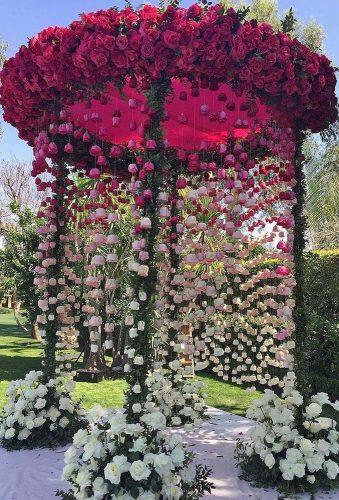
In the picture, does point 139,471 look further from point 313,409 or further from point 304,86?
point 304,86

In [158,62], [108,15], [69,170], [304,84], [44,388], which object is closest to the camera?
[158,62]

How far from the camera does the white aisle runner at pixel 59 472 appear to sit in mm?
4160

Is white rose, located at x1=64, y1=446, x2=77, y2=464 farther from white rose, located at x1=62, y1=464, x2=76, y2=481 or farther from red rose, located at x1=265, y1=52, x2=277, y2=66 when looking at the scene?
red rose, located at x1=265, y1=52, x2=277, y2=66

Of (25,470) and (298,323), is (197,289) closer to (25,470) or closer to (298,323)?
(298,323)

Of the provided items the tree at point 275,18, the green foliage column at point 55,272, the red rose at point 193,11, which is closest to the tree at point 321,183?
the tree at point 275,18

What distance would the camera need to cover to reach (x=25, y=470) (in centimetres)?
468

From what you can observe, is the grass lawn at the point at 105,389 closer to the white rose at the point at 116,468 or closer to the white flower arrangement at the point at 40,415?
the white flower arrangement at the point at 40,415

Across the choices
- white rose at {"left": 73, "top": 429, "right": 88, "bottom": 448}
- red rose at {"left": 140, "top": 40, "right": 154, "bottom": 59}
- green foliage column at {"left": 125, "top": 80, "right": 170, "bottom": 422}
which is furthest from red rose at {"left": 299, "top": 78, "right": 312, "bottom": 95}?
white rose at {"left": 73, "top": 429, "right": 88, "bottom": 448}

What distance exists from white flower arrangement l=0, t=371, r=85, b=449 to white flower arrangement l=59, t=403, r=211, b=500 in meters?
1.58

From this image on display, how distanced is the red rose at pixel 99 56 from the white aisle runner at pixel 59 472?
3.60 m

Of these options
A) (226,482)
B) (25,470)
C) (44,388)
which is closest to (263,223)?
(226,482)

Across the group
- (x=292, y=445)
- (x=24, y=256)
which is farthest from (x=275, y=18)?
(x=292, y=445)

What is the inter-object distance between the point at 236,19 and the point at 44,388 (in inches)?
169

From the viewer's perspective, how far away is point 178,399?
6.15 metres
